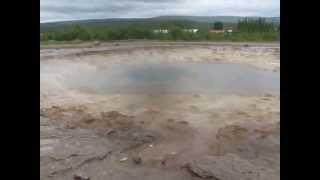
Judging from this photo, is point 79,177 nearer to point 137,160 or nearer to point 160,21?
point 137,160

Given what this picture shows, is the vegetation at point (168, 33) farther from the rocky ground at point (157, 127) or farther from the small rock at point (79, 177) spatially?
the small rock at point (79, 177)

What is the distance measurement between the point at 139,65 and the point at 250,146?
38.2 inches

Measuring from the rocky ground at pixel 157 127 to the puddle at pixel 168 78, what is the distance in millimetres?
51

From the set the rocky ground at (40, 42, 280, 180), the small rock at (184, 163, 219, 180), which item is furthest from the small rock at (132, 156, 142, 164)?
the small rock at (184, 163, 219, 180)

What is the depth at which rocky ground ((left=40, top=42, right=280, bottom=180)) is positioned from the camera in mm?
2160

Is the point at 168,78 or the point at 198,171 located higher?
the point at 168,78

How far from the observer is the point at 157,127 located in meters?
2.71

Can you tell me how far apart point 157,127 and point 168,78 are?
399 millimetres

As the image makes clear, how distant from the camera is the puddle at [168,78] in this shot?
278 centimetres

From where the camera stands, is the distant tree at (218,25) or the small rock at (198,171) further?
the distant tree at (218,25)

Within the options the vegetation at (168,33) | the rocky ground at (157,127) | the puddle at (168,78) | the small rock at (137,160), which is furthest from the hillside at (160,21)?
the small rock at (137,160)

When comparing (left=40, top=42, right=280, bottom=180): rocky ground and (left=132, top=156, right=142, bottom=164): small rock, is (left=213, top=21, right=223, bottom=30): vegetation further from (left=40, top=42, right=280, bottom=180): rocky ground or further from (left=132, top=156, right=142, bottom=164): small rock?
(left=132, top=156, right=142, bottom=164): small rock

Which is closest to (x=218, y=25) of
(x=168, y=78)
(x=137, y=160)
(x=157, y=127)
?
(x=168, y=78)
